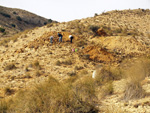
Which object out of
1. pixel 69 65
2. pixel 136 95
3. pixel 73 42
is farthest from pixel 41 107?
pixel 73 42

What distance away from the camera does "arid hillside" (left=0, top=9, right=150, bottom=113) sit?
3541 mm

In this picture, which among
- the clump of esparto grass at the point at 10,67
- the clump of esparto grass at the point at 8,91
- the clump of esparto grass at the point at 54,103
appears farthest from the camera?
the clump of esparto grass at the point at 10,67

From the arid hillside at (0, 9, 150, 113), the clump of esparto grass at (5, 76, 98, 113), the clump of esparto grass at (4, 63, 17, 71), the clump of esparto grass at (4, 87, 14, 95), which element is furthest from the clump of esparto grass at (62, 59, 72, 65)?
the clump of esparto grass at (5, 76, 98, 113)

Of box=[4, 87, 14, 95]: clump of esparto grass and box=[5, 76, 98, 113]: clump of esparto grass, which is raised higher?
box=[5, 76, 98, 113]: clump of esparto grass

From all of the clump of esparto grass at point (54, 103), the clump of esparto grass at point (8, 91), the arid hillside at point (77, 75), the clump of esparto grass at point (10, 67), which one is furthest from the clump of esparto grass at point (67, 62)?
the clump of esparto grass at point (54, 103)

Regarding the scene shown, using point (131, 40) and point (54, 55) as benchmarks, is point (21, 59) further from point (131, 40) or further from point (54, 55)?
point (131, 40)

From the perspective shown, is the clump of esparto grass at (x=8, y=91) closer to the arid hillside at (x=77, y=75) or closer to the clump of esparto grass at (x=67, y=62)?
the arid hillside at (x=77, y=75)

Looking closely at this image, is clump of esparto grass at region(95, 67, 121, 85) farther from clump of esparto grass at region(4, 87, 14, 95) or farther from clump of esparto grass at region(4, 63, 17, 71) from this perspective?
clump of esparto grass at region(4, 63, 17, 71)

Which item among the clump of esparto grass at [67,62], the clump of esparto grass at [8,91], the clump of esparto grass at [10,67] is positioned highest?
the clump of esparto grass at [67,62]

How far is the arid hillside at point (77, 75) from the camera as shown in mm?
3541

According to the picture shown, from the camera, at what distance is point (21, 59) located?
40.4 ft

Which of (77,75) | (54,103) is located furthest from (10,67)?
(54,103)

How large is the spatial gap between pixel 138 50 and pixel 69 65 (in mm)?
7827

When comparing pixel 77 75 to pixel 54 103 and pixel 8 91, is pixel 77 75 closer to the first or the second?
pixel 8 91
